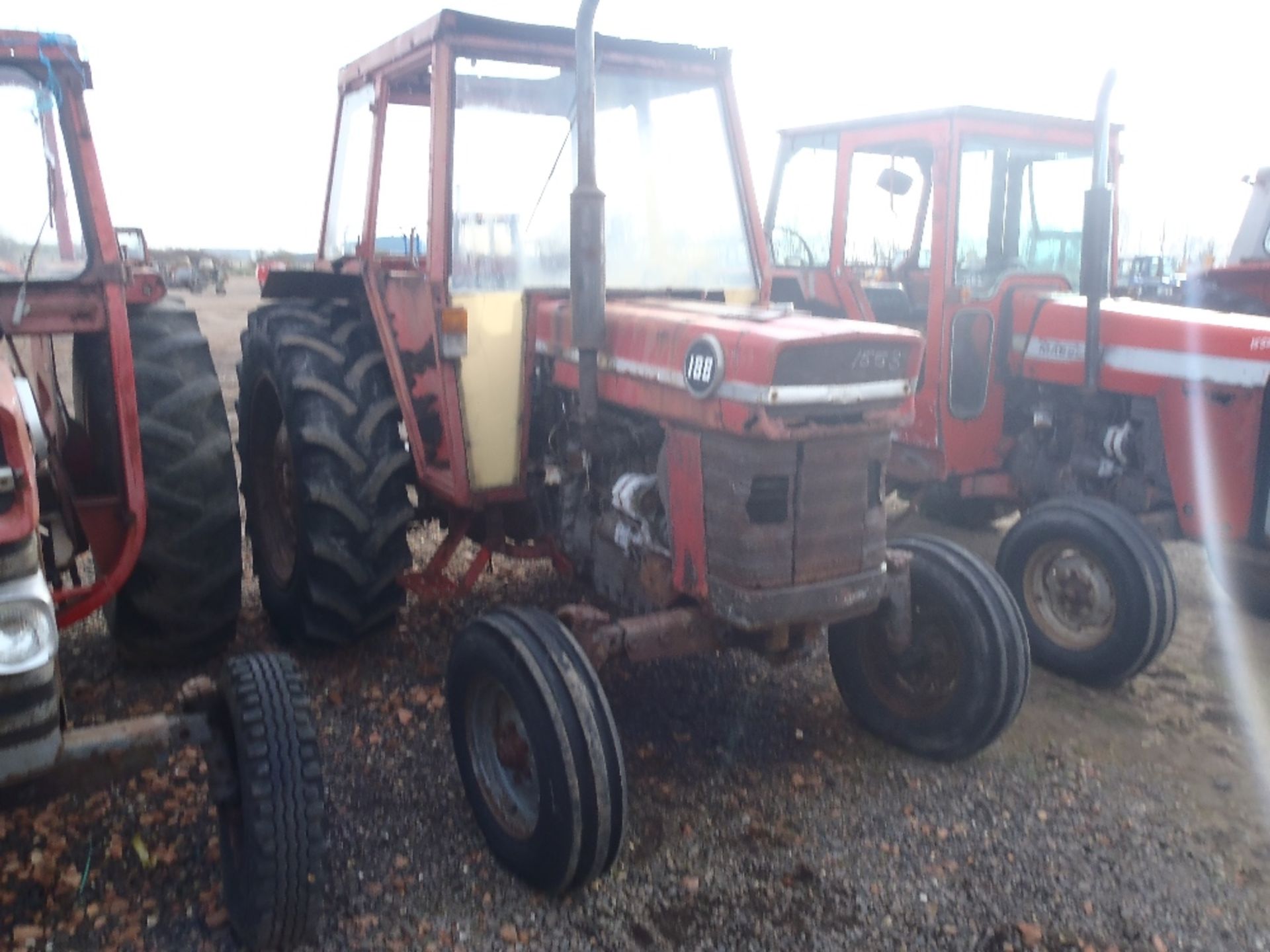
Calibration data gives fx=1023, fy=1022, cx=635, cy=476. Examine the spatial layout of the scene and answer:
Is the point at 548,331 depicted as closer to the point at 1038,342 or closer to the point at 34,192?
the point at 34,192

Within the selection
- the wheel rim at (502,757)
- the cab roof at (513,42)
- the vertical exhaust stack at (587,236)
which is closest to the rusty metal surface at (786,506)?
the vertical exhaust stack at (587,236)

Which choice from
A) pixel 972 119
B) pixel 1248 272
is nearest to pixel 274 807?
pixel 972 119

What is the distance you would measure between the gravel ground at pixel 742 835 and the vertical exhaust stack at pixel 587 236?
1.28 metres

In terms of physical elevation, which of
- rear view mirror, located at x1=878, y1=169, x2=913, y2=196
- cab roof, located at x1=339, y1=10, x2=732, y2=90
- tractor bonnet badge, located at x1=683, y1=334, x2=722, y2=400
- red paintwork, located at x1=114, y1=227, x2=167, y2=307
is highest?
cab roof, located at x1=339, y1=10, x2=732, y2=90

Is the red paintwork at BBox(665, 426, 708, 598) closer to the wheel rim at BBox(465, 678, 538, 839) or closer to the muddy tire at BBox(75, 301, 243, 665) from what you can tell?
the wheel rim at BBox(465, 678, 538, 839)

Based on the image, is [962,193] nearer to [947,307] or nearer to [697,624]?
[947,307]

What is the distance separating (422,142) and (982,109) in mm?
2661

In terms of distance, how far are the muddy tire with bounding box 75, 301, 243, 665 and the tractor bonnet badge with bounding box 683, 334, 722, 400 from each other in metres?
1.68

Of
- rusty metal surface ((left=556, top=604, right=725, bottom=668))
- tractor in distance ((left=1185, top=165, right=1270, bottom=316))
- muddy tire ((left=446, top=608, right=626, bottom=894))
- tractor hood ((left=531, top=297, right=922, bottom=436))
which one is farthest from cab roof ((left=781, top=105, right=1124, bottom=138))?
muddy tire ((left=446, top=608, right=626, bottom=894))

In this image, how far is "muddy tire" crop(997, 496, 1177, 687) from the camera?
3.86 metres

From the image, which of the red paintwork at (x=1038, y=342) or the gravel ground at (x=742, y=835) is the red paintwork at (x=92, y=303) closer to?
the gravel ground at (x=742, y=835)

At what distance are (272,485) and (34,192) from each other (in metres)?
1.54

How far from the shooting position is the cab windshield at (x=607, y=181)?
3.35 m

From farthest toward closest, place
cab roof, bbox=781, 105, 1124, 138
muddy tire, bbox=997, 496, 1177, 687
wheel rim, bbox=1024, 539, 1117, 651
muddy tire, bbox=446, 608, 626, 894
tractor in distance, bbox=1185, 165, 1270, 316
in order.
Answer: tractor in distance, bbox=1185, 165, 1270, 316 → cab roof, bbox=781, 105, 1124, 138 → wheel rim, bbox=1024, 539, 1117, 651 → muddy tire, bbox=997, 496, 1177, 687 → muddy tire, bbox=446, 608, 626, 894
